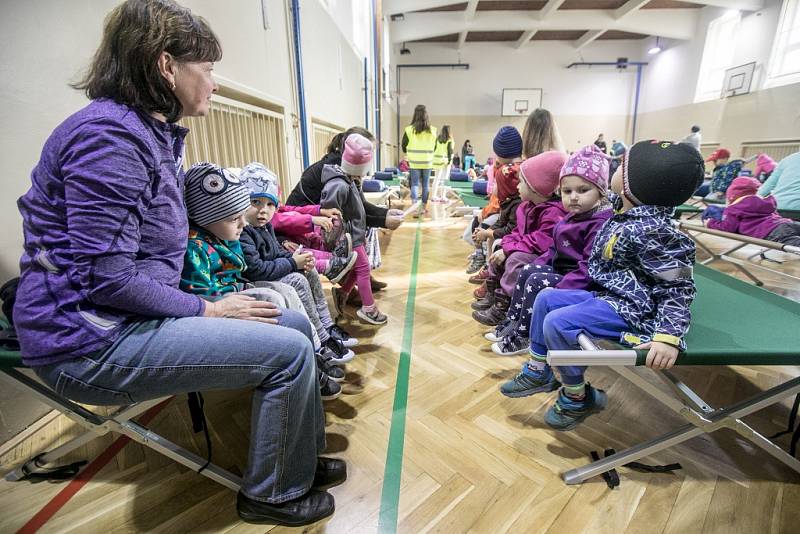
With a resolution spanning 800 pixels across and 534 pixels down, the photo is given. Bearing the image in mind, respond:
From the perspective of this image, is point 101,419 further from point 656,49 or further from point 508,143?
point 656,49

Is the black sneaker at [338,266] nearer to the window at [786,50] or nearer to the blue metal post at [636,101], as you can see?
Result: the window at [786,50]

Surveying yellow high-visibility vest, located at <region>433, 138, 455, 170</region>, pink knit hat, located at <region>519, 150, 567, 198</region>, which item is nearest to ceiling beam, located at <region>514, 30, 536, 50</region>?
yellow high-visibility vest, located at <region>433, 138, 455, 170</region>

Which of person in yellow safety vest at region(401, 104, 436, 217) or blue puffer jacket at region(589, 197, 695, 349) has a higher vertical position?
person in yellow safety vest at region(401, 104, 436, 217)

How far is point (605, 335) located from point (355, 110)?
646 cm

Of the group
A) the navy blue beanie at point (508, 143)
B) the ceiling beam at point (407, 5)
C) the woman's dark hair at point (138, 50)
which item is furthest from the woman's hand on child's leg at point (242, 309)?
the ceiling beam at point (407, 5)

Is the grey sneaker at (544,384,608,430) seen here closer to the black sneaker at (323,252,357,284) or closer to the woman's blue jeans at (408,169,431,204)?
the black sneaker at (323,252,357,284)

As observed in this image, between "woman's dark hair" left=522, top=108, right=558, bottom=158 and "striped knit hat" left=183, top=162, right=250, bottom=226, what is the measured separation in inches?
74.4

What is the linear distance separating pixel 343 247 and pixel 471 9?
34.3 ft

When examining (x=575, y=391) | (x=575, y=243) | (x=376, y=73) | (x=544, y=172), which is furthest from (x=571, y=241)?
(x=376, y=73)

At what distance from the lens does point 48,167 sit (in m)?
0.77

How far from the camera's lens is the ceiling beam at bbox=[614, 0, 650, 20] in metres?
9.54

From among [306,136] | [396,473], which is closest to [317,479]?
[396,473]

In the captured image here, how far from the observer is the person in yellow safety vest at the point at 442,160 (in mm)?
6992

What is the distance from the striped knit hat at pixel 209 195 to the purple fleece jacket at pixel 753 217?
348 cm
